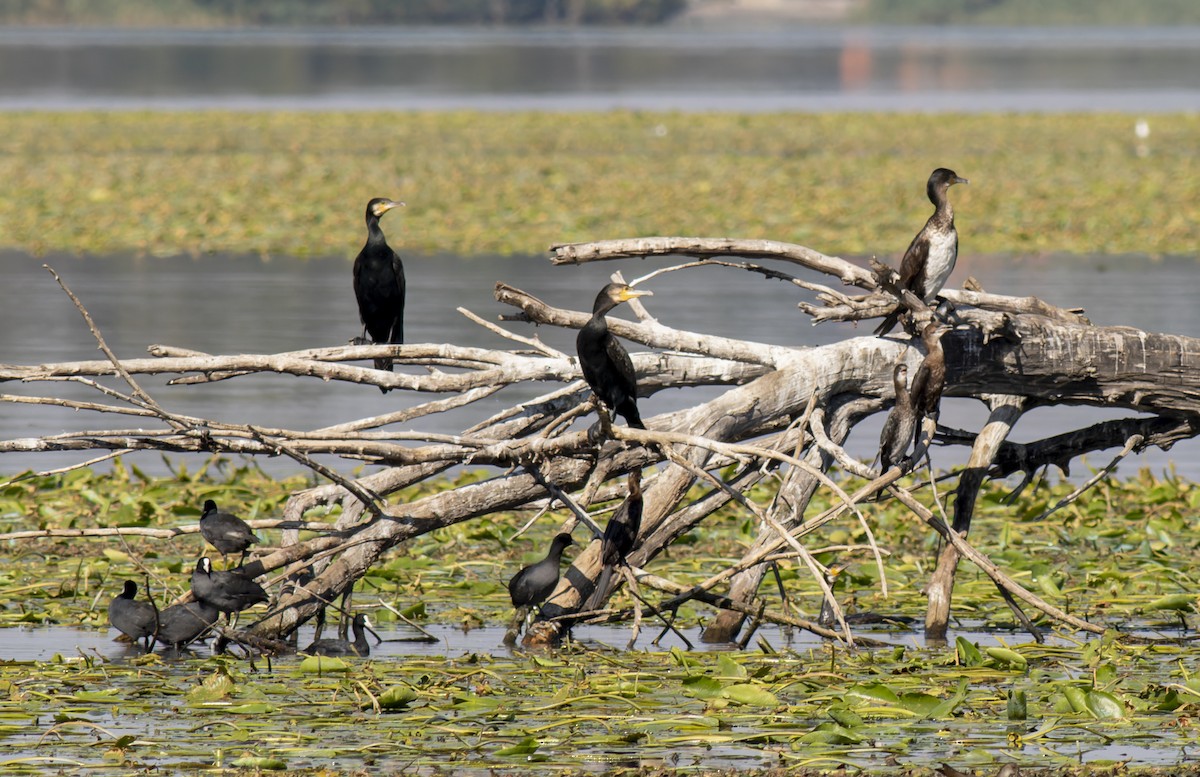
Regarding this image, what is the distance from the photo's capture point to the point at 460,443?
7.24 m

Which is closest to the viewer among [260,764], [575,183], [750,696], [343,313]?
[260,764]

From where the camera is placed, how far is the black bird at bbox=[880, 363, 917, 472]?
7020 millimetres

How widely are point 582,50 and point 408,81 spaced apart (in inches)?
1746

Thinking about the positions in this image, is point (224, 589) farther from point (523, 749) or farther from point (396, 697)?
point (523, 749)

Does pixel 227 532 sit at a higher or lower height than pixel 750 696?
higher

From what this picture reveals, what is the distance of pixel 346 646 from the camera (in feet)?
25.0

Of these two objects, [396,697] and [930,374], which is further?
[930,374]

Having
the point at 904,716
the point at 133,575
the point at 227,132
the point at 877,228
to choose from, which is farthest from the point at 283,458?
the point at 227,132

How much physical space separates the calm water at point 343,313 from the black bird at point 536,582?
4.22 meters

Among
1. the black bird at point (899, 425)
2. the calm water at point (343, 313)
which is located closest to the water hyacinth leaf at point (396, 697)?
the black bird at point (899, 425)

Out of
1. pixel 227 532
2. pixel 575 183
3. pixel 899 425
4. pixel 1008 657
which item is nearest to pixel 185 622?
pixel 227 532

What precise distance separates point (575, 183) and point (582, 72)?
2121 inches

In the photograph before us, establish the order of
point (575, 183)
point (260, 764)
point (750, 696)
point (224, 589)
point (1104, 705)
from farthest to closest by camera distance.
Answer: point (575, 183)
point (224, 589)
point (750, 696)
point (1104, 705)
point (260, 764)

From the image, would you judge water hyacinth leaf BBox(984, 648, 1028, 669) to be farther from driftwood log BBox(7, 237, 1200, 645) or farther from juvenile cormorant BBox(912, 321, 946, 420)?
juvenile cormorant BBox(912, 321, 946, 420)
